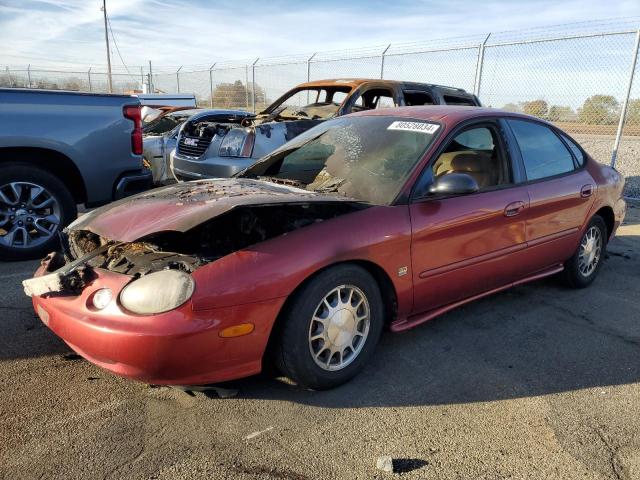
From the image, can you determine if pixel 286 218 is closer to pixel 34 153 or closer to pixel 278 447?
pixel 278 447

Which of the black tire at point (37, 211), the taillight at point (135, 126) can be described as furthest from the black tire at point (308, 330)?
the taillight at point (135, 126)

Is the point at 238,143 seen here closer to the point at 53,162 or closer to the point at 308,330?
the point at 53,162

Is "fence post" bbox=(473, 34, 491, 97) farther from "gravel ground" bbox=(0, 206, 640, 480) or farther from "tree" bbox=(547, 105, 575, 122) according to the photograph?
"gravel ground" bbox=(0, 206, 640, 480)

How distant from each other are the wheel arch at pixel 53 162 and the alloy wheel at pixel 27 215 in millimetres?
265

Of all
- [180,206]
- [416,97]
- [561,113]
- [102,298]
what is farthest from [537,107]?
[102,298]

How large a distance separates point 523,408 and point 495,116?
6.97 ft

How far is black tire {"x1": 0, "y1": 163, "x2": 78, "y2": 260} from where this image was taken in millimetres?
4746

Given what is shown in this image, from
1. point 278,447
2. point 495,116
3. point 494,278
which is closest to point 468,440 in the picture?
point 278,447

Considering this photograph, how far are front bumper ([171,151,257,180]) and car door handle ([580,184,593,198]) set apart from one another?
3497mm

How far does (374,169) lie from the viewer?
3.38m

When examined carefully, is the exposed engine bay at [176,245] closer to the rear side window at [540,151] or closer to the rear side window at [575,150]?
the rear side window at [540,151]

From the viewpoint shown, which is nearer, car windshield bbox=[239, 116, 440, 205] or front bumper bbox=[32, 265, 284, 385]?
front bumper bbox=[32, 265, 284, 385]

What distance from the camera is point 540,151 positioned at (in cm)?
412

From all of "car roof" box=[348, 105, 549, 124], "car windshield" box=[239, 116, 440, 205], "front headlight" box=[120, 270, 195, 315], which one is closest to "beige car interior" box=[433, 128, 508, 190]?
"car roof" box=[348, 105, 549, 124]
